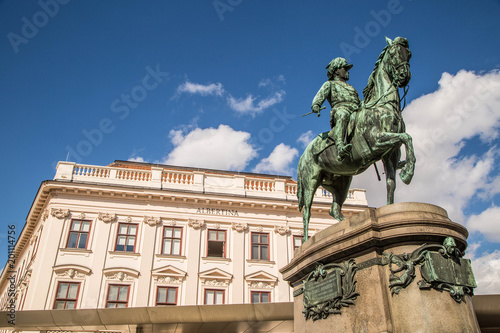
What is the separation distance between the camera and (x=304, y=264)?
6242mm

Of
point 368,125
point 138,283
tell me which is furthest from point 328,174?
point 138,283

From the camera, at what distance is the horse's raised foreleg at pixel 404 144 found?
19.0 feet

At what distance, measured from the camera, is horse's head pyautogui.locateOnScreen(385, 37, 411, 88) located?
646 cm

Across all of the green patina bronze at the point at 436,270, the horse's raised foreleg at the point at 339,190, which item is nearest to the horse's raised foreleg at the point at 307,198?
the horse's raised foreleg at the point at 339,190

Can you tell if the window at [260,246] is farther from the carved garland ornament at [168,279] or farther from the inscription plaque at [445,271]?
the inscription plaque at [445,271]

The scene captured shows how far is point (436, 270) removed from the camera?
4668 mm

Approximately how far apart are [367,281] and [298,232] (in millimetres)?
20354

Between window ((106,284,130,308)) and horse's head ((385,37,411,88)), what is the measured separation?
62.2ft

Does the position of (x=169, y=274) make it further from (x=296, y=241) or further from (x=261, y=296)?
(x=296, y=241)

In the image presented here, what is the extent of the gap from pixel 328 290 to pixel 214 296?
18031mm

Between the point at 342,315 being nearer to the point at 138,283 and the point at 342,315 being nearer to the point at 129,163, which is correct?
the point at 138,283

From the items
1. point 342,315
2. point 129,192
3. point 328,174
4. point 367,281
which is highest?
point 129,192

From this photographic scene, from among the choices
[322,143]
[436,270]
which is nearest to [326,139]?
[322,143]

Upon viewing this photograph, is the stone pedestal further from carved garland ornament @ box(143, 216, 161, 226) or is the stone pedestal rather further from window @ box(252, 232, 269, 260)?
carved garland ornament @ box(143, 216, 161, 226)
